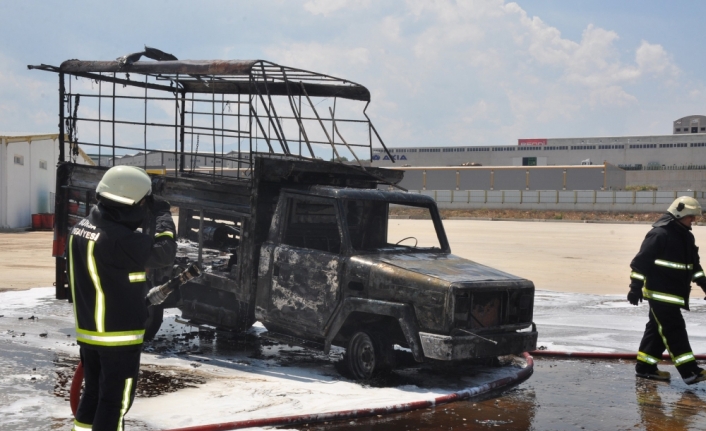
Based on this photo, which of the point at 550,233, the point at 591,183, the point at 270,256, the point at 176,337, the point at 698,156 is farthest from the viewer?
the point at 698,156

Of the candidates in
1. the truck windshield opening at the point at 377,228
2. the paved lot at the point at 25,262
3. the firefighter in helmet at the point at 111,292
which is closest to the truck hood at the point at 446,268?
the truck windshield opening at the point at 377,228

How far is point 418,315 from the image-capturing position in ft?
23.3

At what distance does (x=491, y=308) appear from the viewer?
23.8ft

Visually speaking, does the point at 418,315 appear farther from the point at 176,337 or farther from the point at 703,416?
the point at 176,337

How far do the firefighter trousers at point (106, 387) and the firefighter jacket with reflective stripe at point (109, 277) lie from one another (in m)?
0.07

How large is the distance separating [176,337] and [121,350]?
5565mm

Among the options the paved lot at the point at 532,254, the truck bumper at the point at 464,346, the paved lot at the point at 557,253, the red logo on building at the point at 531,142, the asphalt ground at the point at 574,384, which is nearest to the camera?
the asphalt ground at the point at 574,384

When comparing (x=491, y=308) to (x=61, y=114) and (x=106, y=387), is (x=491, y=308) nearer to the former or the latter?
(x=106, y=387)

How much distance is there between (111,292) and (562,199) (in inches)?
1984

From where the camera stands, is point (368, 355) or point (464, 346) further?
point (368, 355)

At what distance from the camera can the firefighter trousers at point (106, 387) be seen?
414cm

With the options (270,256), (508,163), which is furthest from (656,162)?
(270,256)

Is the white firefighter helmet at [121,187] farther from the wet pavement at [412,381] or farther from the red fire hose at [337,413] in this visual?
the wet pavement at [412,381]

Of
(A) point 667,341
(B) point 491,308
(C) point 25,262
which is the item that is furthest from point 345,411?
(C) point 25,262
